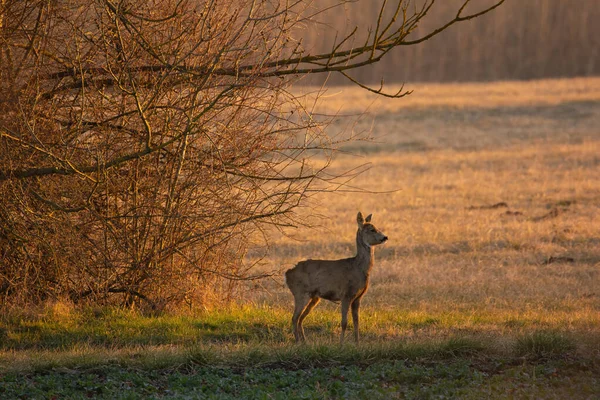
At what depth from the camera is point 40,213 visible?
1005cm

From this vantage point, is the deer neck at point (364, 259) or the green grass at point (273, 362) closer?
the green grass at point (273, 362)

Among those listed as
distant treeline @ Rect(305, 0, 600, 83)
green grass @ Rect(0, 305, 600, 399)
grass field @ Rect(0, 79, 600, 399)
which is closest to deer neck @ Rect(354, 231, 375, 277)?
grass field @ Rect(0, 79, 600, 399)

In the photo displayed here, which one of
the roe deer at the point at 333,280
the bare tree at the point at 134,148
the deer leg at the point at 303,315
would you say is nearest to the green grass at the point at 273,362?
the deer leg at the point at 303,315

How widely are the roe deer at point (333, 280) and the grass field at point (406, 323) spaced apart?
47 centimetres

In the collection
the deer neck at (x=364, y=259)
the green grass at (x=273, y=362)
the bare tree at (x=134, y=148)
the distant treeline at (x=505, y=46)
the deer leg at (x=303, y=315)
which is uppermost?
the distant treeline at (x=505, y=46)

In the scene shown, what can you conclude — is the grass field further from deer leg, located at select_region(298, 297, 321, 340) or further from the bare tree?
the bare tree

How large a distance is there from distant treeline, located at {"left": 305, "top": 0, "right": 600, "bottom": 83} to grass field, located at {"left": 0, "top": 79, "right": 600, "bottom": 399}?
38490 millimetres

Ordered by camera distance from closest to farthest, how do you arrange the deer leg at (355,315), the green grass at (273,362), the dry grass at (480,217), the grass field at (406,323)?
the green grass at (273,362), the grass field at (406,323), the deer leg at (355,315), the dry grass at (480,217)

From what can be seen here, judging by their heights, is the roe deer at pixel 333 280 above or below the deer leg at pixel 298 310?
above

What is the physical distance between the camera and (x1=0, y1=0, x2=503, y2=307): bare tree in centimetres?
1020

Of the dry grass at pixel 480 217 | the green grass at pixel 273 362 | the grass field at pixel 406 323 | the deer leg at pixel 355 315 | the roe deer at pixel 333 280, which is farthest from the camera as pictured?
the dry grass at pixel 480 217

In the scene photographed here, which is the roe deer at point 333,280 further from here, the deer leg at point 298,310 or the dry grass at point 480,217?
the dry grass at point 480,217

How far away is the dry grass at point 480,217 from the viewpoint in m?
13.4

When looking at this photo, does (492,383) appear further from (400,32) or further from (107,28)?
(107,28)
